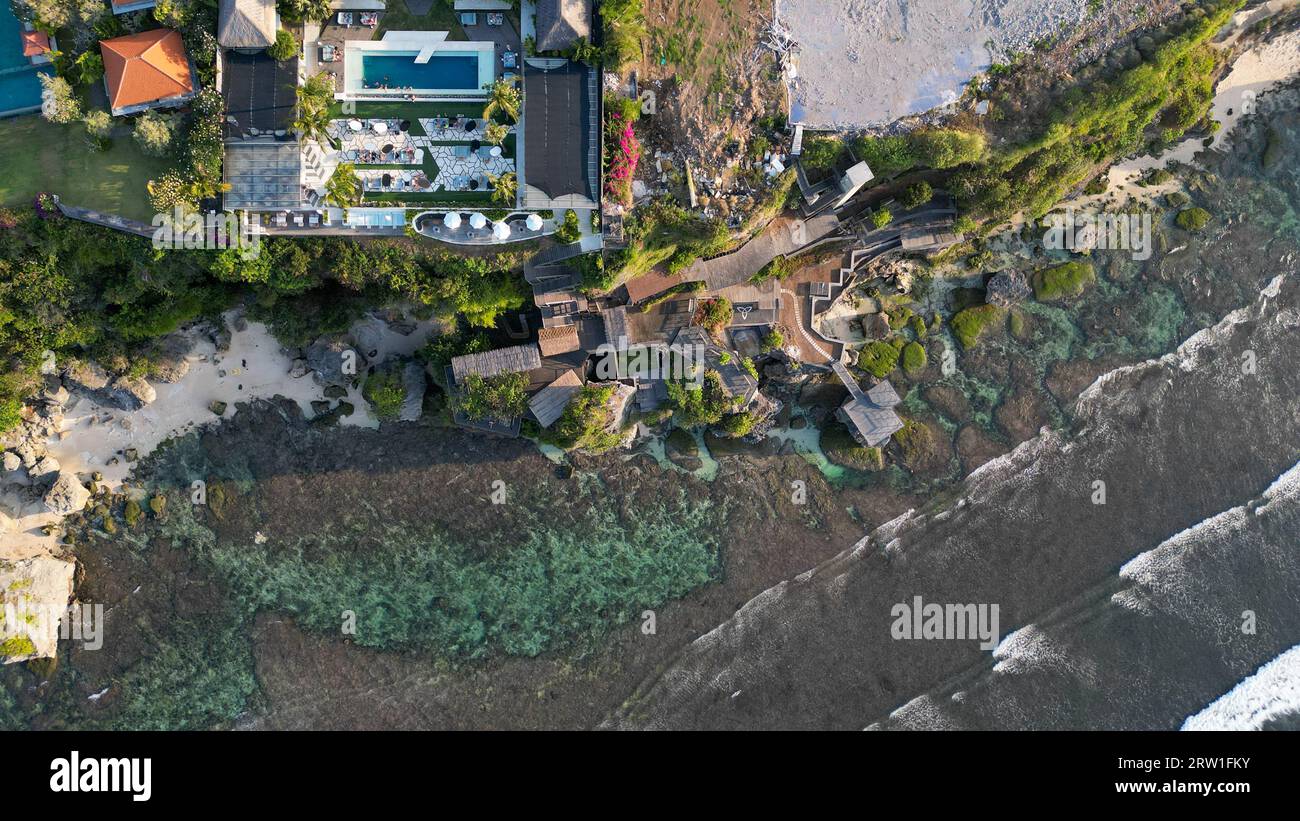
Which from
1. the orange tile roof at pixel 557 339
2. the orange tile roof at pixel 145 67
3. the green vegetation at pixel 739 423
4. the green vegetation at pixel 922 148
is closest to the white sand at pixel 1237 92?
the green vegetation at pixel 922 148

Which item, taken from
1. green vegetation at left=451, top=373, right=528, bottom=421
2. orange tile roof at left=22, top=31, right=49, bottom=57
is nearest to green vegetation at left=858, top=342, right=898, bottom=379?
green vegetation at left=451, top=373, right=528, bottom=421

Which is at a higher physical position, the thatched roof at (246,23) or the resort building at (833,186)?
the thatched roof at (246,23)

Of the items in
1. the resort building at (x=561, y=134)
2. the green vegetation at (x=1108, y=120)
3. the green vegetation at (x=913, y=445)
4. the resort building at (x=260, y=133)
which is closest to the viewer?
the resort building at (x=260, y=133)

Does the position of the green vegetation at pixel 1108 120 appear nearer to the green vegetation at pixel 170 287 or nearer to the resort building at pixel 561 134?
the resort building at pixel 561 134

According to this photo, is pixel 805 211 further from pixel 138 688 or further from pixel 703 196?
pixel 138 688

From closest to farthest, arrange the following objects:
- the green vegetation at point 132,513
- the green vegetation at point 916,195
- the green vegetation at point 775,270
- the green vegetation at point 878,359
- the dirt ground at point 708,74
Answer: the dirt ground at point 708,74
the green vegetation at point 916,195
the green vegetation at point 775,270
the green vegetation at point 132,513
the green vegetation at point 878,359

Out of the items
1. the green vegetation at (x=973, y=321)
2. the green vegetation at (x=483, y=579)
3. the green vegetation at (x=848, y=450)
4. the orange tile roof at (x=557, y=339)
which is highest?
the green vegetation at (x=973, y=321)

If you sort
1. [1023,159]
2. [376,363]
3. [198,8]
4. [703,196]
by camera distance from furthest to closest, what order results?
[376,363], [1023,159], [703,196], [198,8]

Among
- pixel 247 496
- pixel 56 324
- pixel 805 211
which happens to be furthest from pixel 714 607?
pixel 56 324
